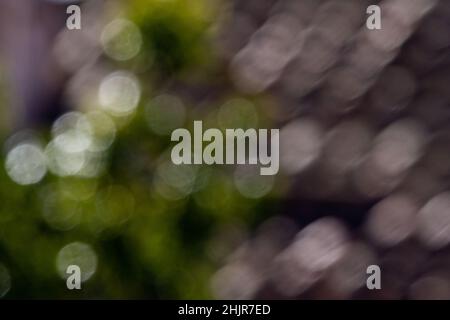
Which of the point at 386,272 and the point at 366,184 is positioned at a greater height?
the point at 366,184

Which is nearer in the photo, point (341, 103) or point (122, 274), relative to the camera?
point (122, 274)

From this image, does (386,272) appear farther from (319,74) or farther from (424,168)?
(319,74)

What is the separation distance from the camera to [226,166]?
933mm

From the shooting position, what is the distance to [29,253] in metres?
0.90

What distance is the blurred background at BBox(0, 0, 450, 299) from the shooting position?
35.5 inches

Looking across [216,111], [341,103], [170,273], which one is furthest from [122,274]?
[341,103]

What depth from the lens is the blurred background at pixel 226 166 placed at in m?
0.90

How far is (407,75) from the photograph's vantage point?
4.09 feet

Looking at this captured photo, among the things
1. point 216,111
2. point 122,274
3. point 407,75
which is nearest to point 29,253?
point 122,274

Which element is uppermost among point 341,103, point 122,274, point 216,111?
point 341,103

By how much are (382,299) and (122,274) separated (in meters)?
0.33
